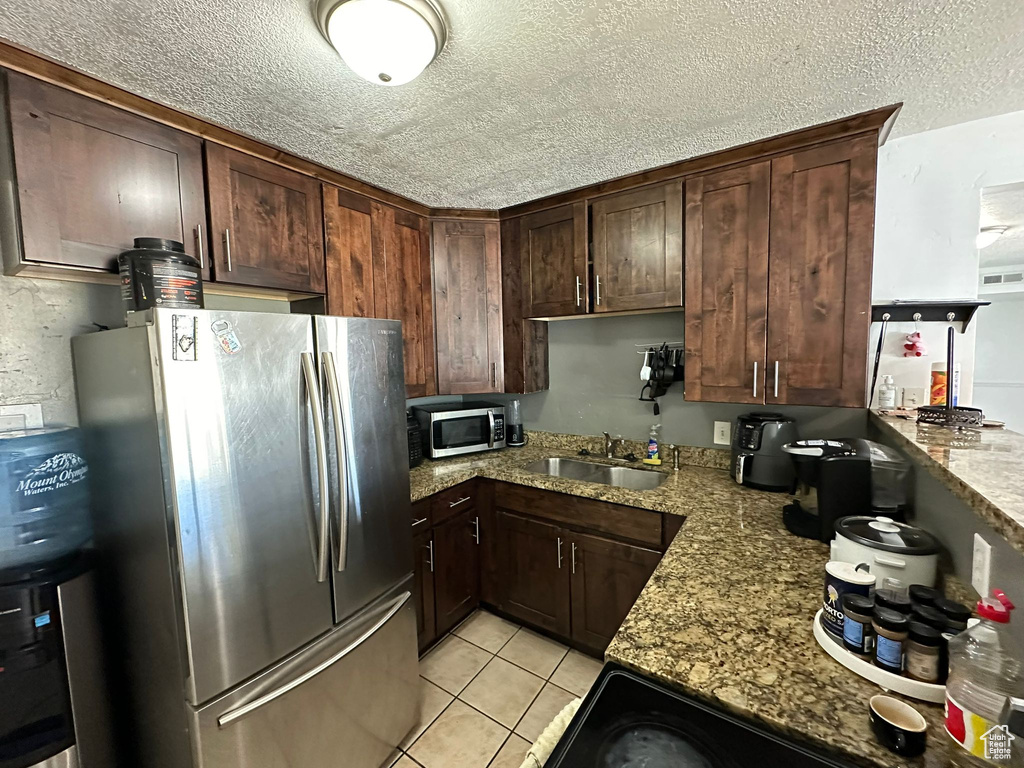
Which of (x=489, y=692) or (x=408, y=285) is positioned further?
(x=408, y=285)

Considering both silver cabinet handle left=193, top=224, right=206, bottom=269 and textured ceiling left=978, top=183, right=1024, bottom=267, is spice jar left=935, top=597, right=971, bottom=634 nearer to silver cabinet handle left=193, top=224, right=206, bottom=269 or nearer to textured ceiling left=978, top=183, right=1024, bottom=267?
textured ceiling left=978, top=183, right=1024, bottom=267

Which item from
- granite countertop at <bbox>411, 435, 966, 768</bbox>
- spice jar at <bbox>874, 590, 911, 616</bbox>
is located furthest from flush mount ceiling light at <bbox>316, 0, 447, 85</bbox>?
spice jar at <bbox>874, 590, 911, 616</bbox>

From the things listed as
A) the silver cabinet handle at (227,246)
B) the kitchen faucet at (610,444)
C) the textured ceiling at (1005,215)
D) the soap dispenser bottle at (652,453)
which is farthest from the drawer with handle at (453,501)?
the textured ceiling at (1005,215)

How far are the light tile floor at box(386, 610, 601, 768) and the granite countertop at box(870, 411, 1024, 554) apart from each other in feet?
5.44

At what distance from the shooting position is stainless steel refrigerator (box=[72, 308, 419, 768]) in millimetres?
1058

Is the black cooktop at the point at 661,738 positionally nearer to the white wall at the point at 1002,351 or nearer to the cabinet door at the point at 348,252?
the cabinet door at the point at 348,252

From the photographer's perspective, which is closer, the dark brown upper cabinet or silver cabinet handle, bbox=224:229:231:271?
silver cabinet handle, bbox=224:229:231:271

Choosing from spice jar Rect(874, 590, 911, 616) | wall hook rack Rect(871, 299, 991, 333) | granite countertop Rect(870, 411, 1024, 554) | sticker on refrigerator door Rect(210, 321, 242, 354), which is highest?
wall hook rack Rect(871, 299, 991, 333)

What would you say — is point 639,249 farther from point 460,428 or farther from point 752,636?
point 752,636

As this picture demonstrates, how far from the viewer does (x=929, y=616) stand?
2.44 feet

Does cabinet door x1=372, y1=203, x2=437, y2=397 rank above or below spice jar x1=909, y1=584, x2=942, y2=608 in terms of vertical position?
above

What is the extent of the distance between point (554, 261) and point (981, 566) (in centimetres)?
196

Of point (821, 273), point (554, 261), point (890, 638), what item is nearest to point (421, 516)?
point (554, 261)

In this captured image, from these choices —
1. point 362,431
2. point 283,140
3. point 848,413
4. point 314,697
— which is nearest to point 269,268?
point 283,140
